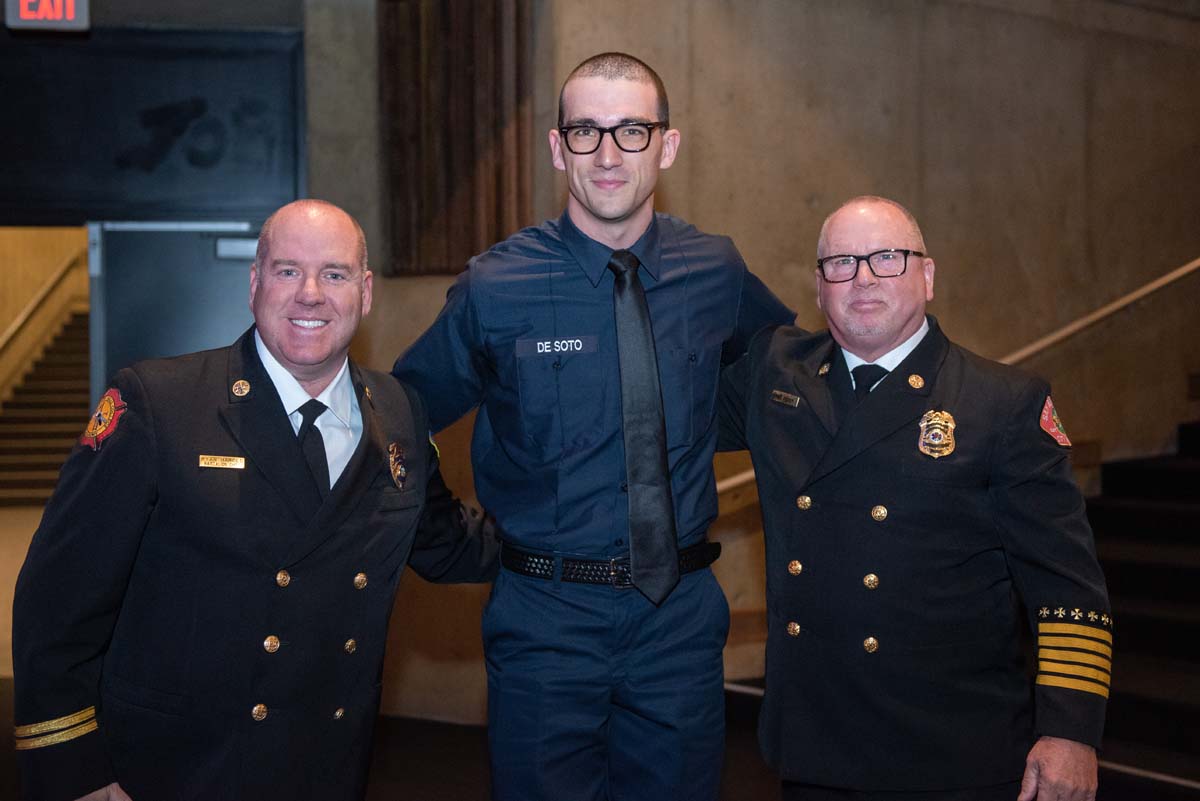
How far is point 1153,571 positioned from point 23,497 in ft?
29.1

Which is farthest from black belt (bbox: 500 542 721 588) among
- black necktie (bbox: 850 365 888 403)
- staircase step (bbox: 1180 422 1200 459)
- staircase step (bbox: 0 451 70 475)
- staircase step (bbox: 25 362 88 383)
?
staircase step (bbox: 25 362 88 383)

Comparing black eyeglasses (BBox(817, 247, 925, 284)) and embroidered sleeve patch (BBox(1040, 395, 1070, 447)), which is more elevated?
black eyeglasses (BBox(817, 247, 925, 284))

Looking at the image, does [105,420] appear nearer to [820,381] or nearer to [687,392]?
[687,392]

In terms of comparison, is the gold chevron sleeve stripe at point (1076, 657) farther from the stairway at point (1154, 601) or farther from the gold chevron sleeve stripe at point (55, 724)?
the stairway at point (1154, 601)

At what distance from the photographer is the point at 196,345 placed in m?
5.26

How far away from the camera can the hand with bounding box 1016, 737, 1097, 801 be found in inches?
80.7

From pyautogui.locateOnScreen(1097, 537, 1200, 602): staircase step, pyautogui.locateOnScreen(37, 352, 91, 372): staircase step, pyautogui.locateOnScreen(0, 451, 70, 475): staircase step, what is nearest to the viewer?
pyautogui.locateOnScreen(1097, 537, 1200, 602): staircase step

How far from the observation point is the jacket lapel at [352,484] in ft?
6.54

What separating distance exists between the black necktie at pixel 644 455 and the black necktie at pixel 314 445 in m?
0.59

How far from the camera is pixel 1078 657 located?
210 centimetres

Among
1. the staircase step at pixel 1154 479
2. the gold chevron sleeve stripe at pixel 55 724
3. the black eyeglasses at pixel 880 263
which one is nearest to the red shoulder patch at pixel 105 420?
the gold chevron sleeve stripe at pixel 55 724

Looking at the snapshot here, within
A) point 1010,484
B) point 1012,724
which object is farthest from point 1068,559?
point 1012,724

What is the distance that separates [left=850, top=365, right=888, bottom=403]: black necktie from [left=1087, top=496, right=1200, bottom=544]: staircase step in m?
3.60

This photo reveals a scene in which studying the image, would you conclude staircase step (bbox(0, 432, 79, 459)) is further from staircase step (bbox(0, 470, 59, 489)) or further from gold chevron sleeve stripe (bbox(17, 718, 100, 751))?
gold chevron sleeve stripe (bbox(17, 718, 100, 751))
